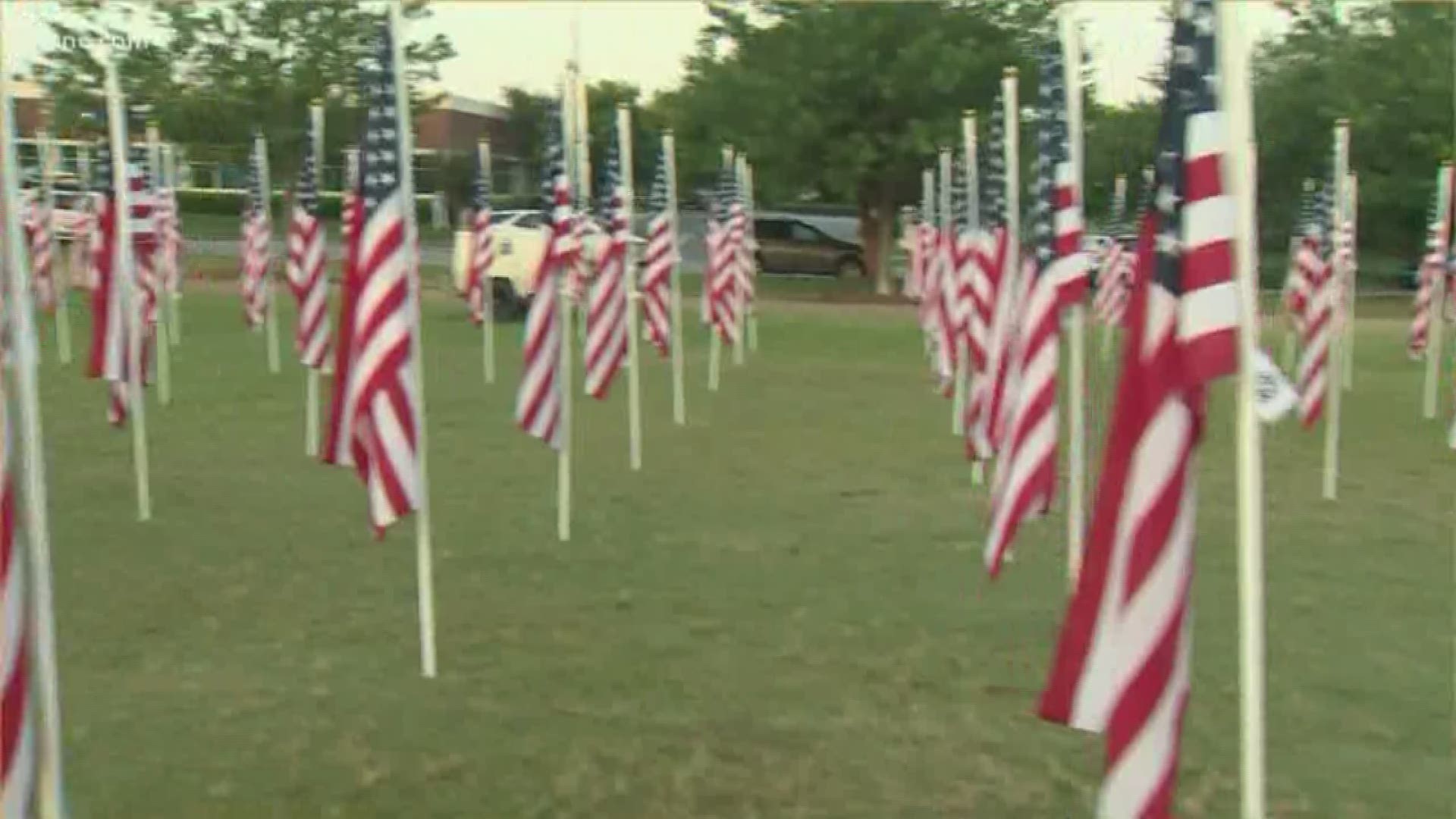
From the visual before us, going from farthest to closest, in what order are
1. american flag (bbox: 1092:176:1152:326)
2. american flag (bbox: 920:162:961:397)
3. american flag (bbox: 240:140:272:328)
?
american flag (bbox: 1092:176:1152:326) < american flag (bbox: 240:140:272:328) < american flag (bbox: 920:162:961:397)

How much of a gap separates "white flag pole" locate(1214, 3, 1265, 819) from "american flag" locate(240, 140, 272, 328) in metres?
19.8

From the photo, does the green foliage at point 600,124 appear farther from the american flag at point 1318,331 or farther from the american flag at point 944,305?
the american flag at point 1318,331

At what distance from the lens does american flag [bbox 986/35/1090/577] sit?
9.05m

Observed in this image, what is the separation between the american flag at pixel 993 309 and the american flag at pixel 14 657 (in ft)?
24.7

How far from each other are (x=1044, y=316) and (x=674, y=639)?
7.93 ft

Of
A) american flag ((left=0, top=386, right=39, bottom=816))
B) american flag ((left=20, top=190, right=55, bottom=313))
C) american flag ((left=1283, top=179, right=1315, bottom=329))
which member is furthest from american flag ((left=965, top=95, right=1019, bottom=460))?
american flag ((left=20, top=190, right=55, bottom=313))

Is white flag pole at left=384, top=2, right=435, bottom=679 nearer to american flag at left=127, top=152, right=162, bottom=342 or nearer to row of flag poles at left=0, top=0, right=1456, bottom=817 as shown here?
row of flag poles at left=0, top=0, right=1456, bottom=817

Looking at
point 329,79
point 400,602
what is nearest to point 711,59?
point 329,79

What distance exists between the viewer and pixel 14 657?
4719 mm

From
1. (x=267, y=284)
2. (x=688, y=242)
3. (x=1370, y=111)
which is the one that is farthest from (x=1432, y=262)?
(x=688, y=242)

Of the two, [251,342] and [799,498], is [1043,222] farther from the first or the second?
[251,342]

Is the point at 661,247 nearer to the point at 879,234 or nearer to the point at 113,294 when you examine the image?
the point at 113,294

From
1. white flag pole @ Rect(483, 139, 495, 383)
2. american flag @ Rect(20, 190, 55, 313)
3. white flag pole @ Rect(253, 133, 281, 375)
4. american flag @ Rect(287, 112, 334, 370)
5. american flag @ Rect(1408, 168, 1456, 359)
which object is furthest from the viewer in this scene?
american flag @ Rect(20, 190, 55, 313)

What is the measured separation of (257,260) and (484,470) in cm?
924
